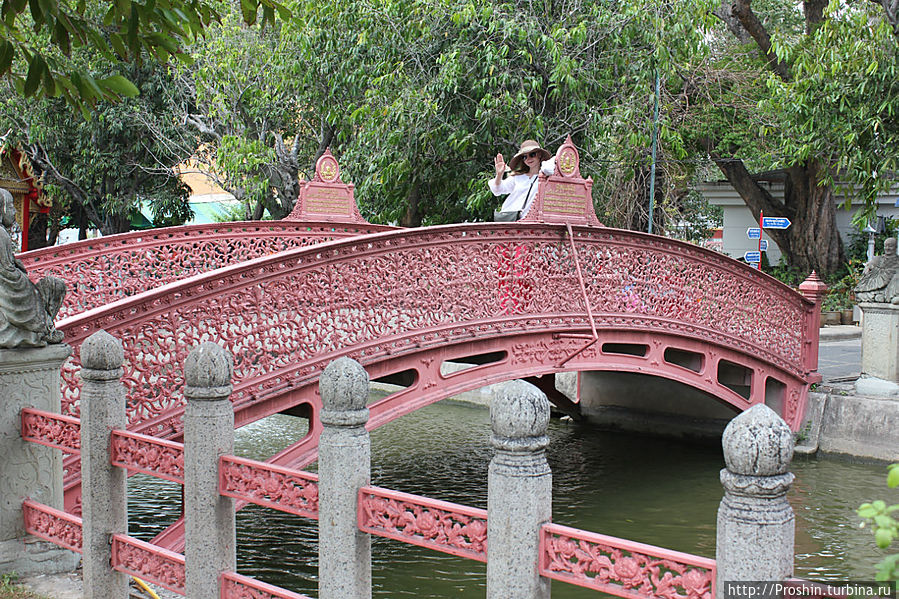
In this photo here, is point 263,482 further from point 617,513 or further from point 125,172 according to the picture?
point 125,172

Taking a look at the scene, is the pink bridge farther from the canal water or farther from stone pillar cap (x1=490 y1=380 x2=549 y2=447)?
stone pillar cap (x1=490 y1=380 x2=549 y2=447)

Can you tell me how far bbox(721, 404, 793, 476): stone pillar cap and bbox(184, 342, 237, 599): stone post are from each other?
2535 millimetres

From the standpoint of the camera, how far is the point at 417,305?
8164mm

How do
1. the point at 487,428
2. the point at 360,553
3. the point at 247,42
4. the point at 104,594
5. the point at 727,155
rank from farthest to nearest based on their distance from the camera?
the point at 727,155, the point at 247,42, the point at 487,428, the point at 104,594, the point at 360,553

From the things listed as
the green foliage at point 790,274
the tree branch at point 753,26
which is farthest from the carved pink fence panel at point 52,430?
the green foliage at point 790,274

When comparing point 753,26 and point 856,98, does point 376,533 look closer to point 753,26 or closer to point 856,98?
point 856,98

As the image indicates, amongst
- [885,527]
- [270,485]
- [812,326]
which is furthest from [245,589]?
[812,326]

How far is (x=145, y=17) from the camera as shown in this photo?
Result: 492 centimetres

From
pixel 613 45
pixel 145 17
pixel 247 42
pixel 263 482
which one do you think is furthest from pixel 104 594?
pixel 247 42

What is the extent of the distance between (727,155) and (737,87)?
7.38 feet

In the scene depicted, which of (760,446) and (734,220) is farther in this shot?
(734,220)

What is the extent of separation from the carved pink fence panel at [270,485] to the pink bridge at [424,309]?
200 cm

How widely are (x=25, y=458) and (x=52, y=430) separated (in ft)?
1.34

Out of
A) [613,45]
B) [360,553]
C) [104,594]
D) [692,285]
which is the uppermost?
[613,45]
